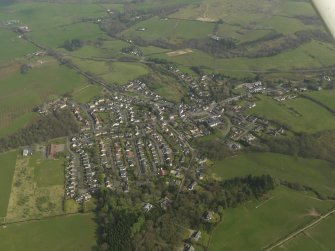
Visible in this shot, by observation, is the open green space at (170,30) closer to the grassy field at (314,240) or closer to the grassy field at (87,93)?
the grassy field at (87,93)

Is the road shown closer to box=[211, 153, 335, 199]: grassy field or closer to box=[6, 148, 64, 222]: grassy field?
box=[211, 153, 335, 199]: grassy field

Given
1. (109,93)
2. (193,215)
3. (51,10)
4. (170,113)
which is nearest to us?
(193,215)

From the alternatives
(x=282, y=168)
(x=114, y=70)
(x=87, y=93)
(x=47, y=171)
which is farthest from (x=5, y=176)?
(x=114, y=70)

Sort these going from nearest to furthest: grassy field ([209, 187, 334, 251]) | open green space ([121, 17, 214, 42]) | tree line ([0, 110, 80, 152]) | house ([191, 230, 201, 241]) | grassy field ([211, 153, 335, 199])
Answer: house ([191, 230, 201, 241])
grassy field ([209, 187, 334, 251])
grassy field ([211, 153, 335, 199])
tree line ([0, 110, 80, 152])
open green space ([121, 17, 214, 42])

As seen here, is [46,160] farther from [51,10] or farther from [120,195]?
[51,10]

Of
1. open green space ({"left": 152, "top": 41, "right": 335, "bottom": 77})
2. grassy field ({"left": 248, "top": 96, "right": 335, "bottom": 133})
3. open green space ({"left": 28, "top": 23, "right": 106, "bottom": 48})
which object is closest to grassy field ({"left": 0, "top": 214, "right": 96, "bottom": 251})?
Result: grassy field ({"left": 248, "top": 96, "right": 335, "bottom": 133})

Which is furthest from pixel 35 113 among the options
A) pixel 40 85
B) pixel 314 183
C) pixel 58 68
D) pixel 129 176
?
pixel 314 183
